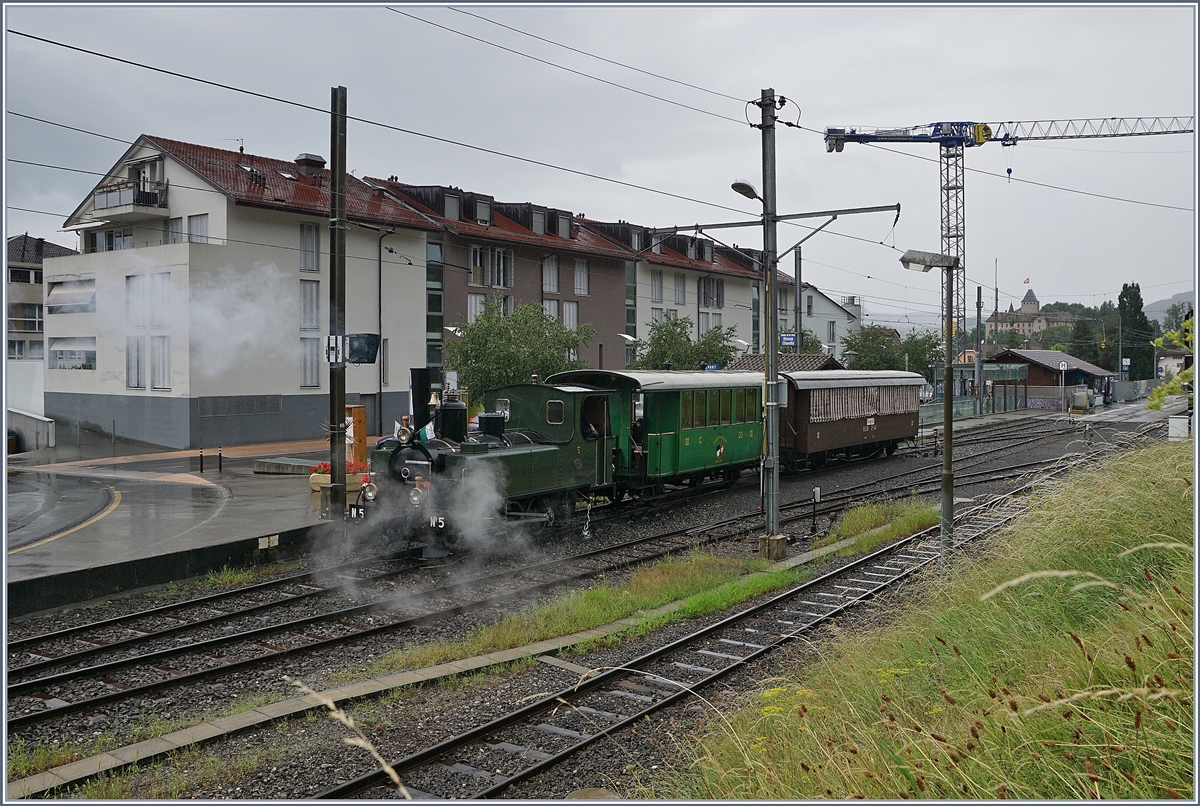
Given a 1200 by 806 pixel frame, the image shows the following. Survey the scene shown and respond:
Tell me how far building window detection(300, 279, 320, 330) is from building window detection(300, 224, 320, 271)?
0.57 metres

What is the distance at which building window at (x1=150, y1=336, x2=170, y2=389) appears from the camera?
890 inches

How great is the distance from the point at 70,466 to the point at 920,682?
26.5 meters

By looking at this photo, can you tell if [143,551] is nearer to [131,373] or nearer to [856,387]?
[131,373]

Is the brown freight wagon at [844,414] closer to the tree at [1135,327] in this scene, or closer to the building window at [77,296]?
the building window at [77,296]

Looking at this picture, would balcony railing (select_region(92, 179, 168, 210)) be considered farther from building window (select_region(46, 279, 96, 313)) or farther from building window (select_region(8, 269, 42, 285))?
building window (select_region(8, 269, 42, 285))

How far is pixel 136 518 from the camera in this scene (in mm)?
16891

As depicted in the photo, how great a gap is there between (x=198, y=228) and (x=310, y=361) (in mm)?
7081

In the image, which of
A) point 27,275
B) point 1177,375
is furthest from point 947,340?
point 27,275

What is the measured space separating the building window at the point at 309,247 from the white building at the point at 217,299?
0.14 feet

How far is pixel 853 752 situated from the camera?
4.60 meters

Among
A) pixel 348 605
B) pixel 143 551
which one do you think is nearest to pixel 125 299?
pixel 143 551

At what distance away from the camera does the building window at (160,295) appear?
55.1ft

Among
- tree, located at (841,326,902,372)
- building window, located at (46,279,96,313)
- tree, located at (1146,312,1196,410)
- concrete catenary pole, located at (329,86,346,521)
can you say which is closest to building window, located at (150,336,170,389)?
building window, located at (46,279,96,313)

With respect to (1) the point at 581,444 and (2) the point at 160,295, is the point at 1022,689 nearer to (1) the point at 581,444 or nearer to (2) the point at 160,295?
(1) the point at 581,444
